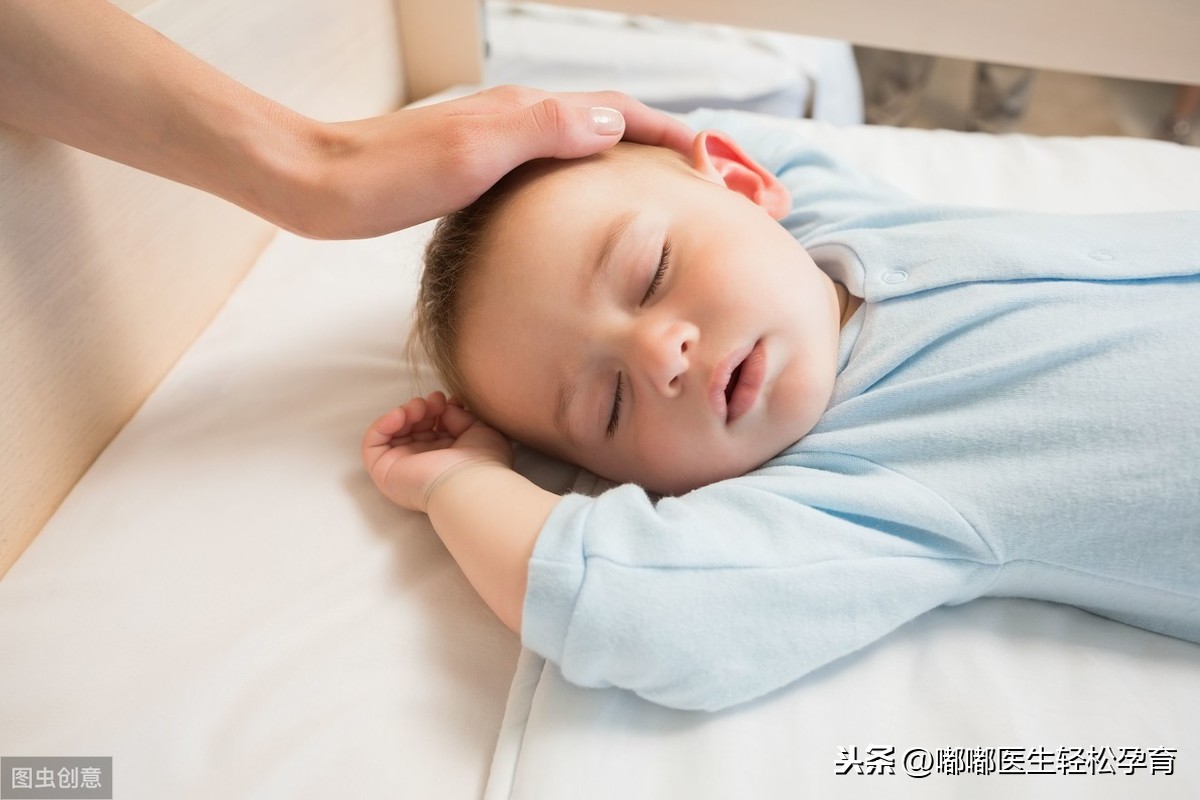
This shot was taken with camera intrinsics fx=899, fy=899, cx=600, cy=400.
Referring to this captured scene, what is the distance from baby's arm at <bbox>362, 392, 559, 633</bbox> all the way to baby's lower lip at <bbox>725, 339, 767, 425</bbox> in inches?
6.9

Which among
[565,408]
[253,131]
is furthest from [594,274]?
[253,131]

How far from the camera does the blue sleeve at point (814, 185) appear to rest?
101 centimetres

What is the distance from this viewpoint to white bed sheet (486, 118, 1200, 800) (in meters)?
0.64

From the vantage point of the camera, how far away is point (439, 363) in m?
0.96

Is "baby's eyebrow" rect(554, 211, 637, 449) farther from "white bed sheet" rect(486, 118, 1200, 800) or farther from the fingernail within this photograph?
"white bed sheet" rect(486, 118, 1200, 800)

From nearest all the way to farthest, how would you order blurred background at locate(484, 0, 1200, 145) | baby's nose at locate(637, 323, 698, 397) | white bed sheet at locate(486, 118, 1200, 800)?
white bed sheet at locate(486, 118, 1200, 800) → baby's nose at locate(637, 323, 698, 397) → blurred background at locate(484, 0, 1200, 145)

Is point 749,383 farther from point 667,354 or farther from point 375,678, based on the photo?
point 375,678

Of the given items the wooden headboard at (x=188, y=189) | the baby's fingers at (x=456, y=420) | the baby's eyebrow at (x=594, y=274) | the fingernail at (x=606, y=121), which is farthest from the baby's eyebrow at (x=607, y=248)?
the wooden headboard at (x=188, y=189)

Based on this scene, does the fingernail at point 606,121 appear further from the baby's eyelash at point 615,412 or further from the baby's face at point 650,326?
the baby's eyelash at point 615,412

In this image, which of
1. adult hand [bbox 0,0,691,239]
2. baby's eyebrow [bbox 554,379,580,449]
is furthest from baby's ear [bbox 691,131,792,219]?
baby's eyebrow [bbox 554,379,580,449]

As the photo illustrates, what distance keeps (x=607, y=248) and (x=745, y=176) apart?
12.3 inches

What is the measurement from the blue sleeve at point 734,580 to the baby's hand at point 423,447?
0.16 metres

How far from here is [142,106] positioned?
0.80 m

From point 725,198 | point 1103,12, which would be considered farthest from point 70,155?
point 1103,12
